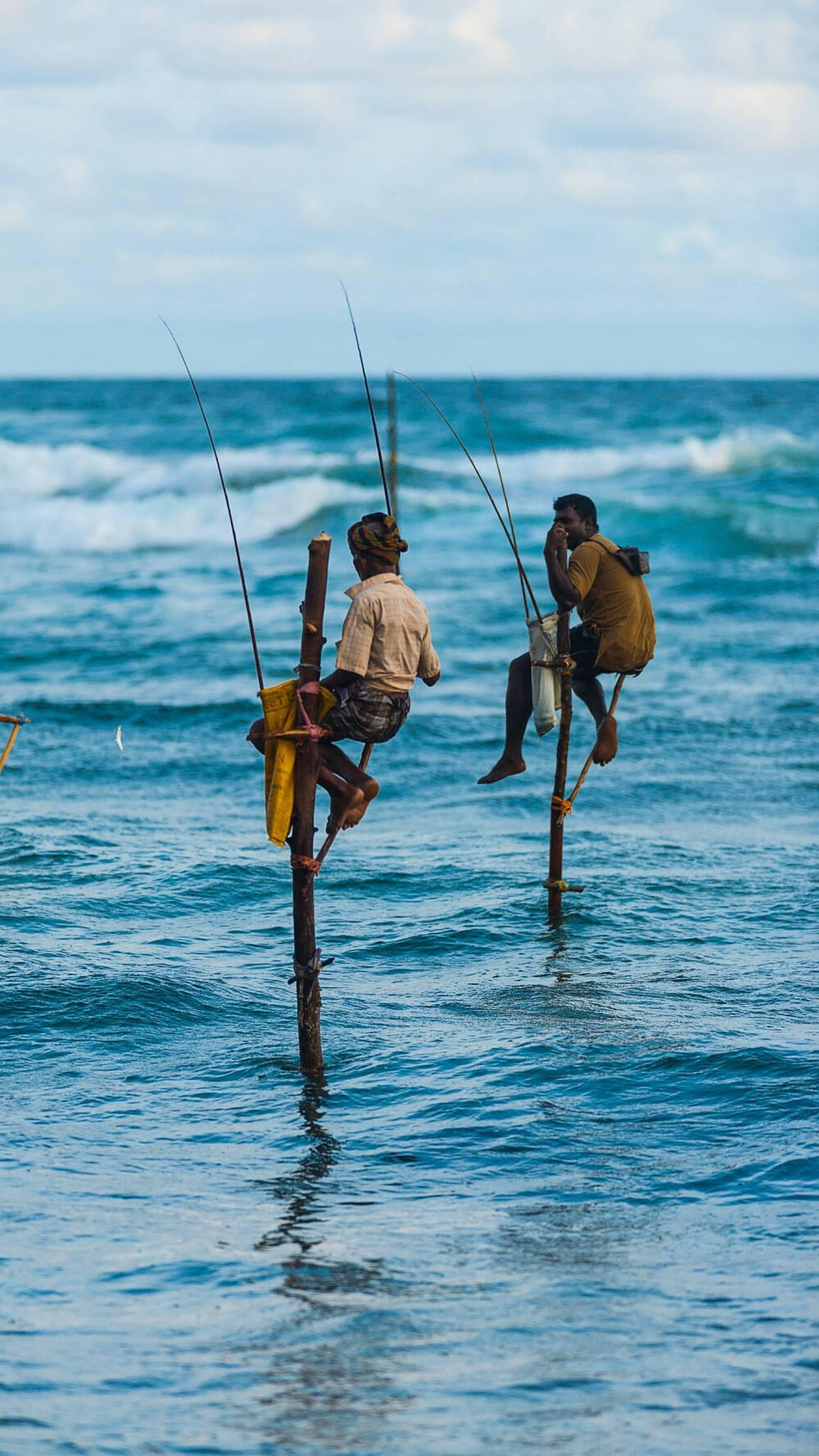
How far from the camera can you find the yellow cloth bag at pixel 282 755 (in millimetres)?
6176

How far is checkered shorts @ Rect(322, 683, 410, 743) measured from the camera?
6340 mm

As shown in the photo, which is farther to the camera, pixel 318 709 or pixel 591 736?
pixel 591 736

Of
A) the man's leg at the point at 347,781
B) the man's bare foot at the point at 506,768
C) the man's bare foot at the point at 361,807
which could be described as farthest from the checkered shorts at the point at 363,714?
the man's bare foot at the point at 506,768

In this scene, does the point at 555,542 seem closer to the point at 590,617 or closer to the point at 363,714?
the point at 590,617

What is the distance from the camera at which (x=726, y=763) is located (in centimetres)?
1372

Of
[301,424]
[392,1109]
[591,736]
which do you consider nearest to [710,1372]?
[392,1109]

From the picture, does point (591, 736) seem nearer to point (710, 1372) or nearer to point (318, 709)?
point (318, 709)

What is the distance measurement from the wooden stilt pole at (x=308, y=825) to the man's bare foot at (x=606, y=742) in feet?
7.77

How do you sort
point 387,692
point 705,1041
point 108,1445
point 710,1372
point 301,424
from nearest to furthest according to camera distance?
point 108,1445 → point 710,1372 → point 387,692 → point 705,1041 → point 301,424

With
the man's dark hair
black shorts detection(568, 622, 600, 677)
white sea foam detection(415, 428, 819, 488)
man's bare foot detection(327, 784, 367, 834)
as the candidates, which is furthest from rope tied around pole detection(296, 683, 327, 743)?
white sea foam detection(415, 428, 819, 488)

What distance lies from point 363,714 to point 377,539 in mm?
707

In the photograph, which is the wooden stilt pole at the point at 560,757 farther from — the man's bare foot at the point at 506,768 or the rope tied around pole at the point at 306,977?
the rope tied around pole at the point at 306,977

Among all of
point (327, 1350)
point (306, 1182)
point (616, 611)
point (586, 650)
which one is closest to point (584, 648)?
point (586, 650)

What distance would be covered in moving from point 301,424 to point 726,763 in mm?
42534
